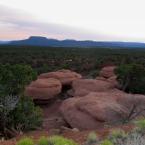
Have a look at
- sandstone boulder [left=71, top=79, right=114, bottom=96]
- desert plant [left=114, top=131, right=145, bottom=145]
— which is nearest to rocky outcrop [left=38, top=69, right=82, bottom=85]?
sandstone boulder [left=71, top=79, right=114, bottom=96]

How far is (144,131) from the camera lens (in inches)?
341

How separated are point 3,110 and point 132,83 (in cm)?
1169

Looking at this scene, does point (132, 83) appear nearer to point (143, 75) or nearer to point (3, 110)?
point (143, 75)

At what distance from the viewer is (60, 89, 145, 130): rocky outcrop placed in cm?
1519

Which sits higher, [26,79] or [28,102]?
[26,79]

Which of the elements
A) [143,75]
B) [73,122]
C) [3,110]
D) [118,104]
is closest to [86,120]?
[73,122]

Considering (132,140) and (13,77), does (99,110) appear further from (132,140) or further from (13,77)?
(132,140)

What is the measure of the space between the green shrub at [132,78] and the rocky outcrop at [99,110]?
5356 mm

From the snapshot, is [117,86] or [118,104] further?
[117,86]

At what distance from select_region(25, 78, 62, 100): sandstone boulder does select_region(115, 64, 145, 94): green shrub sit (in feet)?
13.5

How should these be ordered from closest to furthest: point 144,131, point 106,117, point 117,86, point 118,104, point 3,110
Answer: point 144,131 < point 3,110 < point 106,117 < point 118,104 < point 117,86

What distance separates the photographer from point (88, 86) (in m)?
21.6

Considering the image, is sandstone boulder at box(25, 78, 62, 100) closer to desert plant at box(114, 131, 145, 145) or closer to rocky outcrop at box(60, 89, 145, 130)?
rocky outcrop at box(60, 89, 145, 130)

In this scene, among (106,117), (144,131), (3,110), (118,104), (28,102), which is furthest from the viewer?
(118,104)
